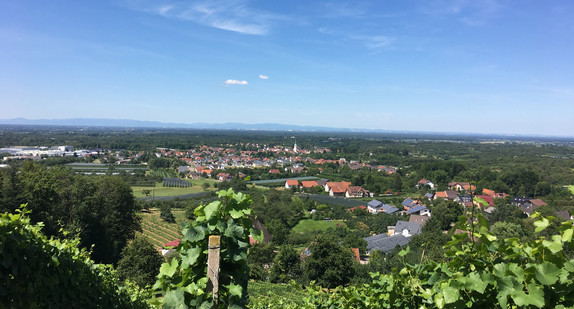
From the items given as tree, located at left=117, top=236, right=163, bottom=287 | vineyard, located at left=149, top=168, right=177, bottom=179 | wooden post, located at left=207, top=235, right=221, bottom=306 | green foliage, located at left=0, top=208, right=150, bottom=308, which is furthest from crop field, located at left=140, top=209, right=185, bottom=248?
vineyard, located at left=149, top=168, right=177, bottom=179

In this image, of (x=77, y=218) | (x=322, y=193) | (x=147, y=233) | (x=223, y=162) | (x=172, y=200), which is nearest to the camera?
(x=77, y=218)

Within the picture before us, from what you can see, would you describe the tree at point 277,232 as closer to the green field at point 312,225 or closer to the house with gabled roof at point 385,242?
the green field at point 312,225

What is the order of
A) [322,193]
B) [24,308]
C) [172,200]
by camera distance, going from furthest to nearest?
[322,193], [172,200], [24,308]

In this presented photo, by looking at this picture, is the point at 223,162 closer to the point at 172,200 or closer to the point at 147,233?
the point at 172,200

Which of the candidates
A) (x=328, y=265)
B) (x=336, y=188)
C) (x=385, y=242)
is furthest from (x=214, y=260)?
(x=336, y=188)

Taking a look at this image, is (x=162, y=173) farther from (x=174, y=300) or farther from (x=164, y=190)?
(x=174, y=300)

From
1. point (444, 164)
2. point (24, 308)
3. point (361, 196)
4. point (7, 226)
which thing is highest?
point (7, 226)

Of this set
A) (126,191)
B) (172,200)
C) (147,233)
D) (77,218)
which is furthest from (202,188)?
(77,218)
